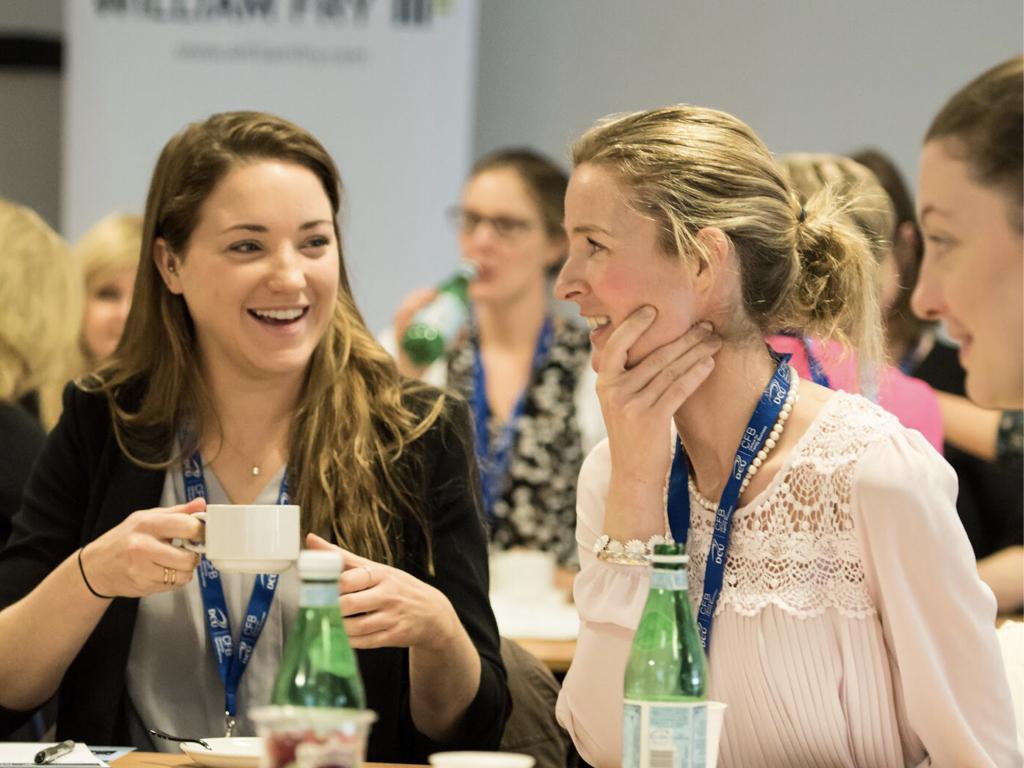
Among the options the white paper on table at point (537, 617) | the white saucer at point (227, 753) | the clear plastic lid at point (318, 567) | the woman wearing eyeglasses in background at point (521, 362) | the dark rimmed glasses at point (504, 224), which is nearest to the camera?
the clear plastic lid at point (318, 567)

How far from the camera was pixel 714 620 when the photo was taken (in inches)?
70.7

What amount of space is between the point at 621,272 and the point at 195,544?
2.04ft

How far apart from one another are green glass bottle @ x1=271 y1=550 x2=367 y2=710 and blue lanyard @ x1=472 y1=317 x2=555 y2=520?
9.15 ft

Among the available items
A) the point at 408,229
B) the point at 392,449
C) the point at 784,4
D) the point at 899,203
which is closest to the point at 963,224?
the point at 392,449

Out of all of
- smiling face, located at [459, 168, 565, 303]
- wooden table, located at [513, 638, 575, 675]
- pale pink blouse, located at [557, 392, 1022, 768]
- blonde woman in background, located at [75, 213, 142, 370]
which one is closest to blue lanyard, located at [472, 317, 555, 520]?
smiling face, located at [459, 168, 565, 303]

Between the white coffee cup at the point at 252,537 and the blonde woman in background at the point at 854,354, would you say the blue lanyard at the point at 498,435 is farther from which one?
the white coffee cup at the point at 252,537

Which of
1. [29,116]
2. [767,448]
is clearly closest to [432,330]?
[767,448]

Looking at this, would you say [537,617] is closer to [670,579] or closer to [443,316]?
[443,316]

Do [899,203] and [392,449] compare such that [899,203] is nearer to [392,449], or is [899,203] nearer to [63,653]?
[392,449]

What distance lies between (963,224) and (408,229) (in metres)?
2.71

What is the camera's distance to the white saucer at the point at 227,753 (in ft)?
5.28

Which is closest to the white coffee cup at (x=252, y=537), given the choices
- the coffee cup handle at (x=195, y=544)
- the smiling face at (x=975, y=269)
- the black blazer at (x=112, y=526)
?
the coffee cup handle at (x=195, y=544)

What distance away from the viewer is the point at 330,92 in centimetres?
486

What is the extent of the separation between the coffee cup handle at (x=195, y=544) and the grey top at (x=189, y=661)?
40 centimetres
